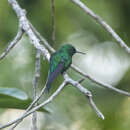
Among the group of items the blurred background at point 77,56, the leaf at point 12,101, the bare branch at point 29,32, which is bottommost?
the blurred background at point 77,56

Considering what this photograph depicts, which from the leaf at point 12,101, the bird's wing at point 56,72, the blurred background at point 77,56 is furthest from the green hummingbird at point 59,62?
the blurred background at point 77,56

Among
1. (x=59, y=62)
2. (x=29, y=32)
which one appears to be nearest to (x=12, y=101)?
(x=29, y=32)

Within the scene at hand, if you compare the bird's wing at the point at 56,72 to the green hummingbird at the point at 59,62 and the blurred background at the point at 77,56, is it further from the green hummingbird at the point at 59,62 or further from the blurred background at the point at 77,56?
the blurred background at the point at 77,56

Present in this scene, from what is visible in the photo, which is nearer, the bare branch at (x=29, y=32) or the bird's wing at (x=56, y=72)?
the bare branch at (x=29, y=32)

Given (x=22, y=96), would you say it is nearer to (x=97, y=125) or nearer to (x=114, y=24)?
(x=97, y=125)

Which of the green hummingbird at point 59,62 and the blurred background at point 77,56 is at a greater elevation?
the green hummingbird at point 59,62

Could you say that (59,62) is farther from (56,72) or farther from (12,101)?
(12,101)

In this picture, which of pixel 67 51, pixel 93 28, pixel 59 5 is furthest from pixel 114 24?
pixel 67 51

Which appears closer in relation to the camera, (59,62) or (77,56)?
(59,62)

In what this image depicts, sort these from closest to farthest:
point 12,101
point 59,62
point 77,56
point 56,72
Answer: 1. point 12,101
2. point 56,72
3. point 59,62
4. point 77,56
